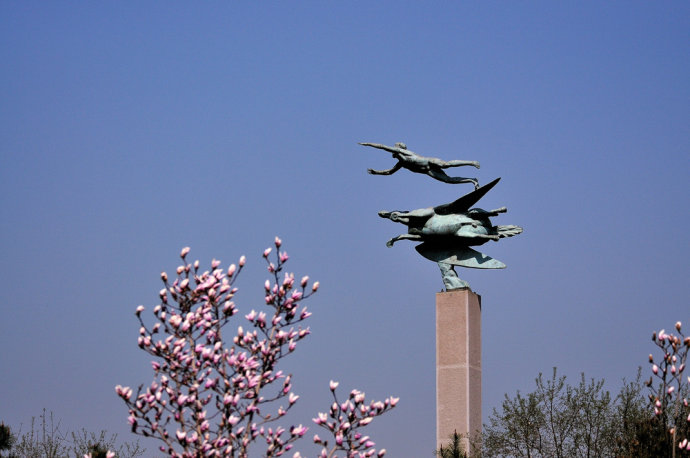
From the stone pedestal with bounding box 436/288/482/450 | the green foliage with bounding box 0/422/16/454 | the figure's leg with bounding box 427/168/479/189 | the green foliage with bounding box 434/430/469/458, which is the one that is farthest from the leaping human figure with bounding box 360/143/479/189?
the green foliage with bounding box 0/422/16/454

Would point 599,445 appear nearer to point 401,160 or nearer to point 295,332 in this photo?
point 401,160

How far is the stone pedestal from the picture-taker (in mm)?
19031

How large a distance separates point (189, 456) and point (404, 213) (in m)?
10.5

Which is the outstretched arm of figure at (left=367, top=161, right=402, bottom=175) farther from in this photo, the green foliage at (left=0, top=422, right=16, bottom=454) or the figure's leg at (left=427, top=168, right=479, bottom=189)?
the green foliage at (left=0, top=422, right=16, bottom=454)

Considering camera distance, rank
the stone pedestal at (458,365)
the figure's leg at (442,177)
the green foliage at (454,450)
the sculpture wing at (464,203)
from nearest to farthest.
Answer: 1. the green foliage at (454,450)
2. the stone pedestal at (458,365)
3. the sculpture wing at (464,203)
4. the figure's leg at (442,177)

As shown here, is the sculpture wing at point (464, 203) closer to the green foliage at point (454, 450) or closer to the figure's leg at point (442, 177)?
the figure's leg at point (442, 177)

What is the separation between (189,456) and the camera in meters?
10.5

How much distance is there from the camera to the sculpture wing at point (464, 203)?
19.6 meters

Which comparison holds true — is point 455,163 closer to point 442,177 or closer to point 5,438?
point 442,177

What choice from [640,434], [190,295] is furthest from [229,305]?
[640,434]

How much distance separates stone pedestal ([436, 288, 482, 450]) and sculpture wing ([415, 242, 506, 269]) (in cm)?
54

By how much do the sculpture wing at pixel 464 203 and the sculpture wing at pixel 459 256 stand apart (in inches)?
26.2

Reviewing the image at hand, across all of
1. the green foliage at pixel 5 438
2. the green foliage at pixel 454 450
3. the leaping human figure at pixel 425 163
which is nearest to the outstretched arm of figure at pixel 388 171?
the leaping human figure at pixel 425 163

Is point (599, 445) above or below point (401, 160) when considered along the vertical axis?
below
